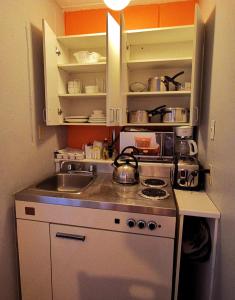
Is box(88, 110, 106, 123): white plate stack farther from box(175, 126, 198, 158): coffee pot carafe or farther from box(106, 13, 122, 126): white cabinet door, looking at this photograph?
box(175, 126, 198, 158): coffee pot carafe

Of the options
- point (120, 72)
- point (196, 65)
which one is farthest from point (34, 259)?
point (196, 65)

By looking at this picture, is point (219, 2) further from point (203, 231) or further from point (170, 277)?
point (170, 277)

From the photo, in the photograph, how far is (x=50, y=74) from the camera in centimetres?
153

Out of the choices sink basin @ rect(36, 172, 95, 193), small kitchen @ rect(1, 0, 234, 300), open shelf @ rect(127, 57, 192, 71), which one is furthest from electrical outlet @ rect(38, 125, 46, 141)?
open shelf @ rect(127, 57, 192, 71)

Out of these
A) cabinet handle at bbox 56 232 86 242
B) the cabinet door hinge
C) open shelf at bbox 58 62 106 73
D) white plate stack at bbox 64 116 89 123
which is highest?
the cabinet door hinge

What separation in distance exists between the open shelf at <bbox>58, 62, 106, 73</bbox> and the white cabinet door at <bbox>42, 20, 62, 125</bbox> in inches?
4.2

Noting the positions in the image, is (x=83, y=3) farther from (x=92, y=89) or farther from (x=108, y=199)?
(x=108, y=199)

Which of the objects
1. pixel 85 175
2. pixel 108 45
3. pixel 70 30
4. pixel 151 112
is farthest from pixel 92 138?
pixel 70 30

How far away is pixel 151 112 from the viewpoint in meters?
1.70

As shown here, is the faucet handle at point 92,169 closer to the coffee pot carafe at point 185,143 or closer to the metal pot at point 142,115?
the metal pot at point 142,115

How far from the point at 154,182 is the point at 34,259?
101 centimetres

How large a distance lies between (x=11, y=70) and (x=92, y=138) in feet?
3.06

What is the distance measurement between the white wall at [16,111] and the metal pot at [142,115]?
30.2 inches

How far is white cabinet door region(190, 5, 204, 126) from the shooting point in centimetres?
129
